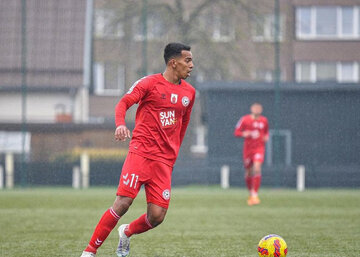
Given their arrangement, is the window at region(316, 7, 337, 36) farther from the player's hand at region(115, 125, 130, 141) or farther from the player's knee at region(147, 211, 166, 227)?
the player's hand at region(115, 125, 130, 141)

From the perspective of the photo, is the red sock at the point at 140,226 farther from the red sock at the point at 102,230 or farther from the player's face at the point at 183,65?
the player's face at the point at 183,65

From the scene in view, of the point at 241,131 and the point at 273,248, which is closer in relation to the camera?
the point at 273,248

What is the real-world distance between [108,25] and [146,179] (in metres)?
17.6

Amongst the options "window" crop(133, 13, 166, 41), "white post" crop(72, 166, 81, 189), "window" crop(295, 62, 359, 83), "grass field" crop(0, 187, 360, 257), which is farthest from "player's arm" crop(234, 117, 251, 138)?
"window" crop(295, 62, 359, 83)

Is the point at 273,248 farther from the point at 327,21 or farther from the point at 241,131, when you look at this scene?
the point at 327,21

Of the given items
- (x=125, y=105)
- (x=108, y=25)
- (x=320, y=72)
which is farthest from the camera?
(x=320, y=72)

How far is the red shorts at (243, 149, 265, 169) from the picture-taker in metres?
15.5

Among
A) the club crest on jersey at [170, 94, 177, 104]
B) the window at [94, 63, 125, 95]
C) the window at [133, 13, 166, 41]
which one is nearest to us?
the club crest on jersey at [170, 94, 177, 104]

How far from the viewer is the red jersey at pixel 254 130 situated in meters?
15.6

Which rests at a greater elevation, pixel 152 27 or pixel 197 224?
pixel 152 27

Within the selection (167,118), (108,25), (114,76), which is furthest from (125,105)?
(114,76)

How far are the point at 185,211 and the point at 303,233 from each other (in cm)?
405

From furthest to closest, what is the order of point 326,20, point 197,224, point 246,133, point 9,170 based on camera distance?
point 326,20 → point 9,170 → point 246,133 → point 197,224

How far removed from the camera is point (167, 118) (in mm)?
6965
